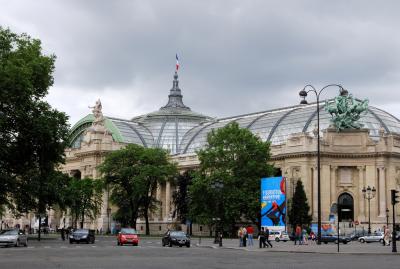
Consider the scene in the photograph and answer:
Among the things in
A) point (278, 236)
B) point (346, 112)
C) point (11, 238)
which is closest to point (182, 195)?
point (346, 112)

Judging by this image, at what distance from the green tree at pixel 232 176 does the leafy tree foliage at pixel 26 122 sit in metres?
31.4

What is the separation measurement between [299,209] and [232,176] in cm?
1278

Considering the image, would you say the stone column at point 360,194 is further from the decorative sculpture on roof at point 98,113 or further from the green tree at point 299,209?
the decorative sculpture on roof at point 98,113

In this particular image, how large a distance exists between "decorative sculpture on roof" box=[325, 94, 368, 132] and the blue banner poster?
2651 cm

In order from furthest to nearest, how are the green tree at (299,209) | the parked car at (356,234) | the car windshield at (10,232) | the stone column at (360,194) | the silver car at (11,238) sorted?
the stone column at (360,194) < the green tree at (299,209) < the parked car at (356,234) < the car windshield at (10,232) < the silver car at (11,238)

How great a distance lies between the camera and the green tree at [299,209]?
349 ft

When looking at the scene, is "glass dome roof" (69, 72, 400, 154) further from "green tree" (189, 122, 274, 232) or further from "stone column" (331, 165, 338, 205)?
"green tree" (189, 122, 274, 232)

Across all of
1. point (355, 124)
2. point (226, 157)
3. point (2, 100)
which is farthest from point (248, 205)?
point (2, 100)

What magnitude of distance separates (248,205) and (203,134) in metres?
54.4

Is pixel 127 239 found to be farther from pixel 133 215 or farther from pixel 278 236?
pixel 133 215

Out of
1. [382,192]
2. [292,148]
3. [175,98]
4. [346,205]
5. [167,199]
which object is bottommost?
[346,205]

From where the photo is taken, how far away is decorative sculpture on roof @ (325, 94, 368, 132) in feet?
369

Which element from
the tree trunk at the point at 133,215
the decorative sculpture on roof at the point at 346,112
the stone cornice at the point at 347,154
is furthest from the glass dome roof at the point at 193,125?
the tree trunk at the point at 133,215

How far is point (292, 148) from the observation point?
116 metres
